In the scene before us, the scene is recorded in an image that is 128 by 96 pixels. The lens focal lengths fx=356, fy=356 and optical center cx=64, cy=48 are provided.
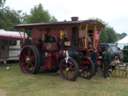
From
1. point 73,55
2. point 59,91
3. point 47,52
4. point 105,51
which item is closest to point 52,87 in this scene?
point 59,91

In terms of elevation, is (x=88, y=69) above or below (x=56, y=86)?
above

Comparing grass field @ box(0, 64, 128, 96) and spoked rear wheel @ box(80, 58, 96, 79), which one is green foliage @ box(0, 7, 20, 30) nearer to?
grass field @ box(0, 64, 128, 96)

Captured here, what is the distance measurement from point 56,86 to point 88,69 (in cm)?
286

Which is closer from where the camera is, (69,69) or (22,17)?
(69,69)

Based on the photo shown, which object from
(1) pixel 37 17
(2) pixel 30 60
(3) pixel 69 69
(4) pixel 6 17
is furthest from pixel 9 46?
(1) pixel 37 17

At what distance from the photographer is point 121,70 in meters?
17.6

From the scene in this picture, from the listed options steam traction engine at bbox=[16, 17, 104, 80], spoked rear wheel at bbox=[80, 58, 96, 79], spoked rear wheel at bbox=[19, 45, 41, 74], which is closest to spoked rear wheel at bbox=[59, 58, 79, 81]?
steam traction engine at bbox=[16, 17, 104, 80]

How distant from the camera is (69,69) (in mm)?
14867

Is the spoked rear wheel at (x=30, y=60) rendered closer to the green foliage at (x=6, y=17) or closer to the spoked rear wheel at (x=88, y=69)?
the spoked rear wheel at (x=88, y=69)

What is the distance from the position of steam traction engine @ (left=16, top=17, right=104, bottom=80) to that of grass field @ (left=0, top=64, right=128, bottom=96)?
529mm

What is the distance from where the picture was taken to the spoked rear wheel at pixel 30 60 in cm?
1631

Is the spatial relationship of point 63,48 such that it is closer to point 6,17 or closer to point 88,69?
point 88,69

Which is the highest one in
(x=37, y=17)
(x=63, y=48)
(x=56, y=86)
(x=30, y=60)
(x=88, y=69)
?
(x=37, y=17)

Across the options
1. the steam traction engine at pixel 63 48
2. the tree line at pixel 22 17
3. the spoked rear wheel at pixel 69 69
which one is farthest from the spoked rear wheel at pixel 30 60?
the tree line at pixel 22 17
